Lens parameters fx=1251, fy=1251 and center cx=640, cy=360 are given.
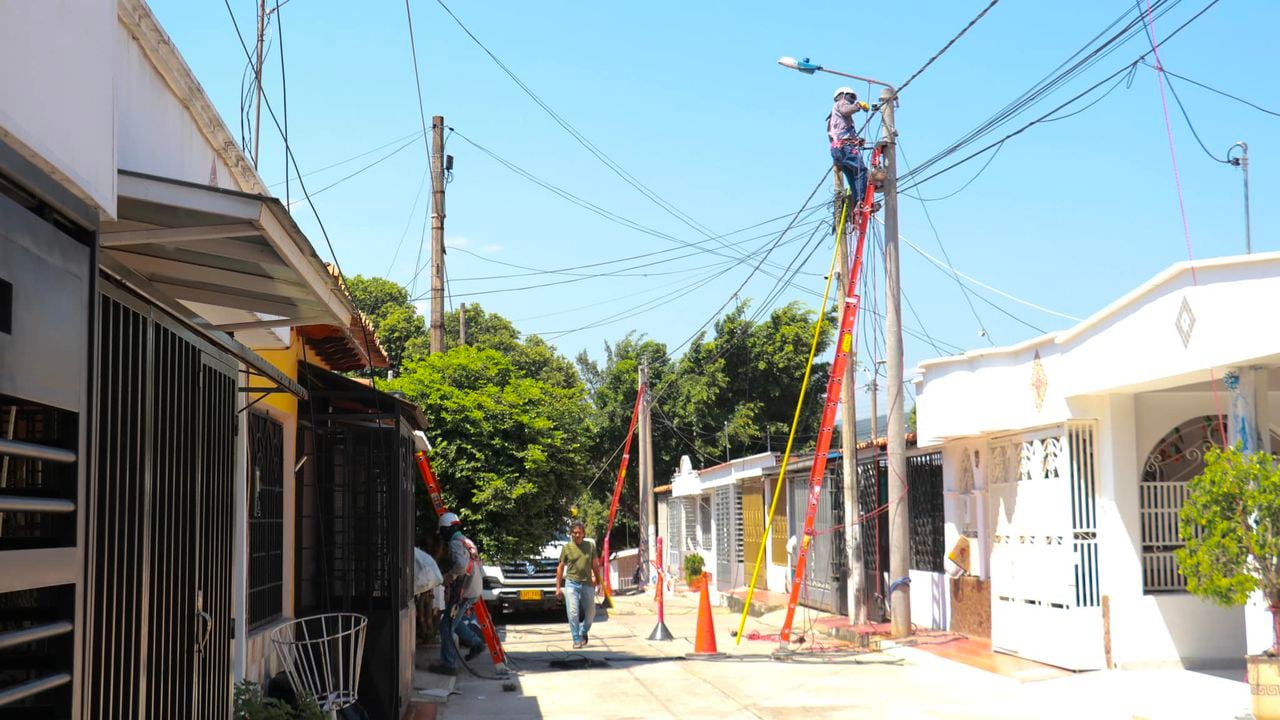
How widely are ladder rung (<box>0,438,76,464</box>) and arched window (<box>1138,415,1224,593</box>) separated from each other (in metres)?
11.7

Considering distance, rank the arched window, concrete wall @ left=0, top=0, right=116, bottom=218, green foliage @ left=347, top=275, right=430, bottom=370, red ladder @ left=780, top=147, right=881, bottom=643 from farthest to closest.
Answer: green foliage @ left=347, top=275, right=430, bottom=370
red ladder @ left=780, top=147, right=881, bottom=643
the arched window
concrete wall @ left=0, top=0, right=116, bottom=218

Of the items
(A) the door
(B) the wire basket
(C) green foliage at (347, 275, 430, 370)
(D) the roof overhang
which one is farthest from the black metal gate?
(C) green foliage at (347, 275, 430, 370)

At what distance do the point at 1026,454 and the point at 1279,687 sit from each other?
5485 mm

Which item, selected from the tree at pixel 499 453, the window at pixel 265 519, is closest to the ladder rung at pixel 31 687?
the window at pixel 265 519

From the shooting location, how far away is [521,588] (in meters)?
21.9

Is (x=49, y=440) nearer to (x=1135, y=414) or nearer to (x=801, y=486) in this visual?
(x=1135, y=414)

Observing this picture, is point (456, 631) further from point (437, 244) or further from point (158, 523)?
point (158, 523)

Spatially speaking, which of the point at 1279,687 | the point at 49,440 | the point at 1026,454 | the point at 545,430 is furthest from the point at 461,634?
the point at 49,440

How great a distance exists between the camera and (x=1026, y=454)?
14.5 metres

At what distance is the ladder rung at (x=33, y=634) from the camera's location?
131 inches

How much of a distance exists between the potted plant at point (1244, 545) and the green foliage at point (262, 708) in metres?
6.51

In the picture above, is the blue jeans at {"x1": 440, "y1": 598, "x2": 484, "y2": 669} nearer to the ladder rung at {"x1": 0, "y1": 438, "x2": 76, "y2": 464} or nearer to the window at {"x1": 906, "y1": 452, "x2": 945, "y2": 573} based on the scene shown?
the window at {"x1": 906, "y1": 452, "x2": 945, "y2": 573}

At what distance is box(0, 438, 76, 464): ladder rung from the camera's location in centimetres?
342

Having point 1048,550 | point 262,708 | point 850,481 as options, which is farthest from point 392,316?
point 262,708
